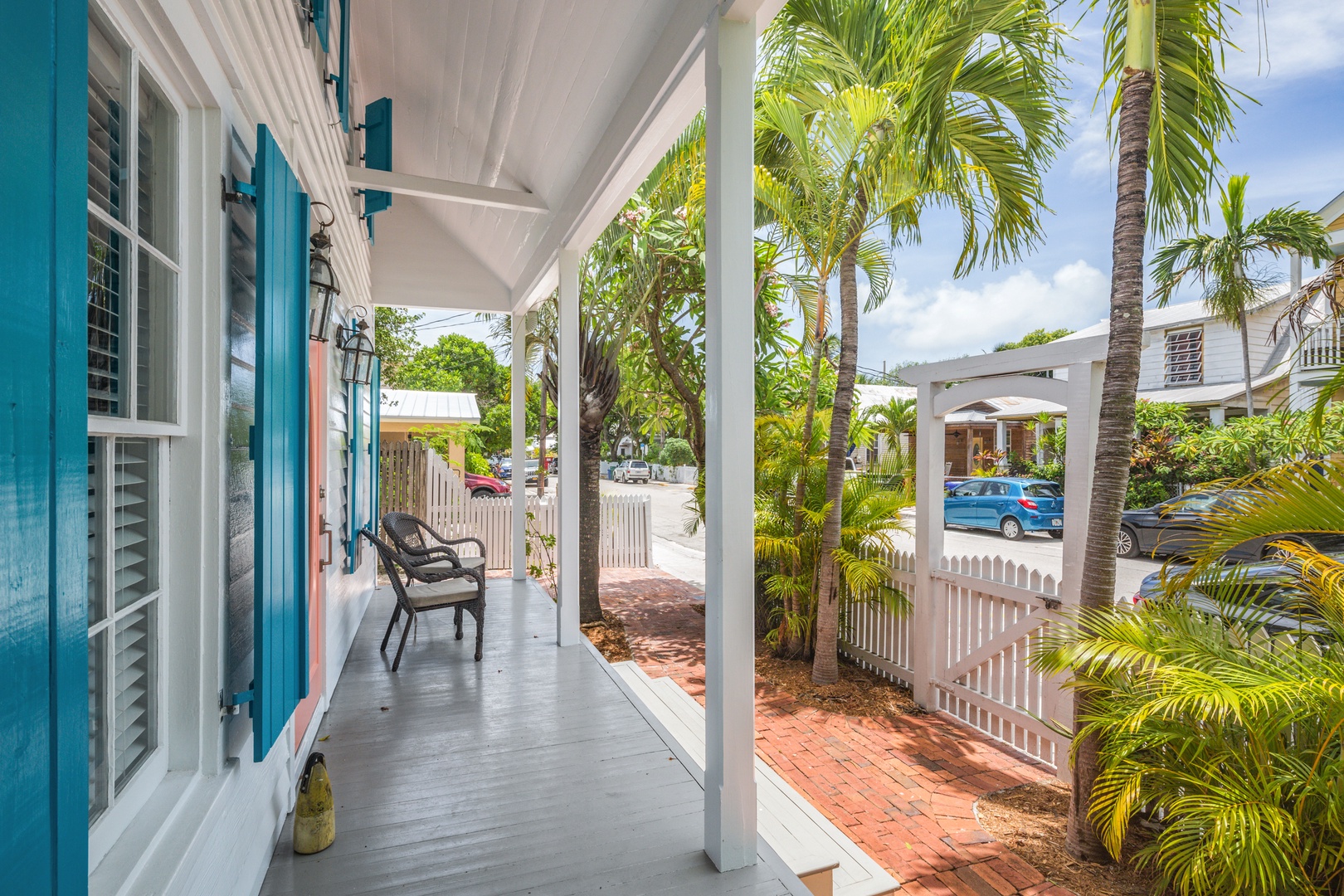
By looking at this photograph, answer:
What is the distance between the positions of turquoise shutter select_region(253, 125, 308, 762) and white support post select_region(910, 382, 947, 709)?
12.1 ft

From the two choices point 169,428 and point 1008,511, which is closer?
point 169,428

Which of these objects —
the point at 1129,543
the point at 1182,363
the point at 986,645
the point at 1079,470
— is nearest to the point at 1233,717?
the point at 1079,470

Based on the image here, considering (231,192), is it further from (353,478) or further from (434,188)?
(353,478)

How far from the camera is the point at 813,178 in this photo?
468 cm

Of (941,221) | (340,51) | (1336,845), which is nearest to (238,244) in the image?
(340,51)

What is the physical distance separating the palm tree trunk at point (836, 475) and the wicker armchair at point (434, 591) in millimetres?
2474

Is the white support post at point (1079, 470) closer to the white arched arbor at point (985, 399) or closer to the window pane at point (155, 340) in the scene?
the white arched arbor at point (985, 399)

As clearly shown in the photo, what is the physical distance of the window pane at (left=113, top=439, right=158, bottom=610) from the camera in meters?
1.19

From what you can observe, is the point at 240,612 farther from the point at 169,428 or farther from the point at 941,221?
the point at 941,221

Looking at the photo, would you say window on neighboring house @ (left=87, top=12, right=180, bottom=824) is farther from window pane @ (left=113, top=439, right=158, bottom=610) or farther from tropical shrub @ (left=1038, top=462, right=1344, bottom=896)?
tropical shrub @ (left=1038, top=462, right=1344, bottom=896)

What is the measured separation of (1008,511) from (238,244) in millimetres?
12721

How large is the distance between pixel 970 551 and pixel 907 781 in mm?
8132

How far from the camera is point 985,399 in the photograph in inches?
158

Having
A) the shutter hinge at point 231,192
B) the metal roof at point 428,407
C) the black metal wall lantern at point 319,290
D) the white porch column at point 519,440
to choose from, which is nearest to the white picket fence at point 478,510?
the white porch column at point 519,440
